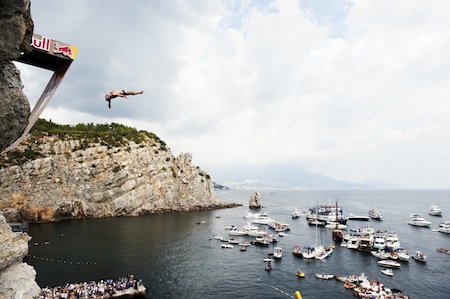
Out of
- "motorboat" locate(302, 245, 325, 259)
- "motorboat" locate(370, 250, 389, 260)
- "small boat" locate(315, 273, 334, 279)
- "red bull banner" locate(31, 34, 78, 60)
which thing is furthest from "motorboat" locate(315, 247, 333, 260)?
"red bull banner" locate(31, 34, 78, 60)

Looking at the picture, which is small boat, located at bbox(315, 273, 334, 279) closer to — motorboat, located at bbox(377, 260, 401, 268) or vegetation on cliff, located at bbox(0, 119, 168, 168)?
motorboat, located at bbox(377, 260, 401, 268)

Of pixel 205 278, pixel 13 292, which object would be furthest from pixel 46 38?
pixel 205 278

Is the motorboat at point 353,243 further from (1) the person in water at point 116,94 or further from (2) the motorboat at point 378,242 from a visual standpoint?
(1) the person in water at point 116,94

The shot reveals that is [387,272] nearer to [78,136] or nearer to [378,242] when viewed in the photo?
[378,242]

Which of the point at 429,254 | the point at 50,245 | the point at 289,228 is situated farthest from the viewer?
the point at 289,228

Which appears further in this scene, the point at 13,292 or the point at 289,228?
the point at 289,228

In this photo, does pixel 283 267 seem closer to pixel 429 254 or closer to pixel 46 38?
pixel 429 254
